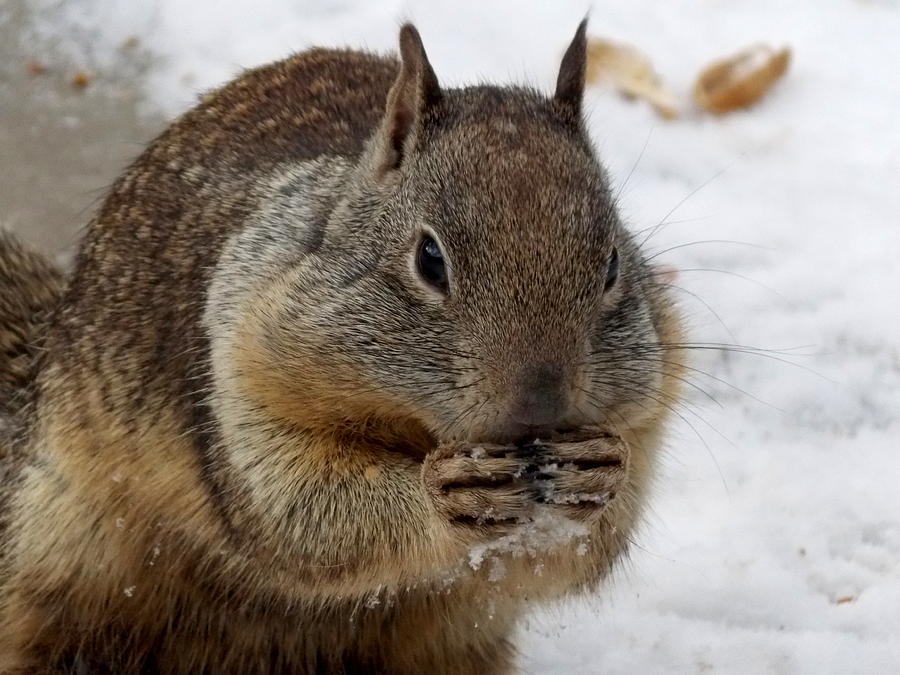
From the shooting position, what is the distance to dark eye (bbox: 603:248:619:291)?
2.72m

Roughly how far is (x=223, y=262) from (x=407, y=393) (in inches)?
35.3

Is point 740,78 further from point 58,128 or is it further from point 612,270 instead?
point 612,270

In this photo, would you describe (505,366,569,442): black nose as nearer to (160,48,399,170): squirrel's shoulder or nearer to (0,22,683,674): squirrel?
(0,22,683,674): squirrel

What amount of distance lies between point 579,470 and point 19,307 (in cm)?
234

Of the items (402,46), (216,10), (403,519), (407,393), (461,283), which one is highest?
(216,10)

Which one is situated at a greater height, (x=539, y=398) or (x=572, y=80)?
(x=572, y=80)

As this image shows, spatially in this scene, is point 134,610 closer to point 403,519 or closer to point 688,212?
point 403,519

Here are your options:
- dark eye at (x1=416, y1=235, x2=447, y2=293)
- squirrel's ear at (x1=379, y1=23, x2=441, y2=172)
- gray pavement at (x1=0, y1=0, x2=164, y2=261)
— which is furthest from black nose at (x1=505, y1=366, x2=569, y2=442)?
gray pavement at (x1=0, y1=0, x2=164, y2=261)

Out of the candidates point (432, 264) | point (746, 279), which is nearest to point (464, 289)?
point (432, 264)

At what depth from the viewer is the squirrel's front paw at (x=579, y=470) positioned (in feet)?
8.33

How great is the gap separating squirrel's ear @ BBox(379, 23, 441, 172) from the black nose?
0.81 metres

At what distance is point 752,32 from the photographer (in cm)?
625

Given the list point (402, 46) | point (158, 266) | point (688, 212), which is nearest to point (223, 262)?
point (158, 266)

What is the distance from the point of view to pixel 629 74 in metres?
5.98
